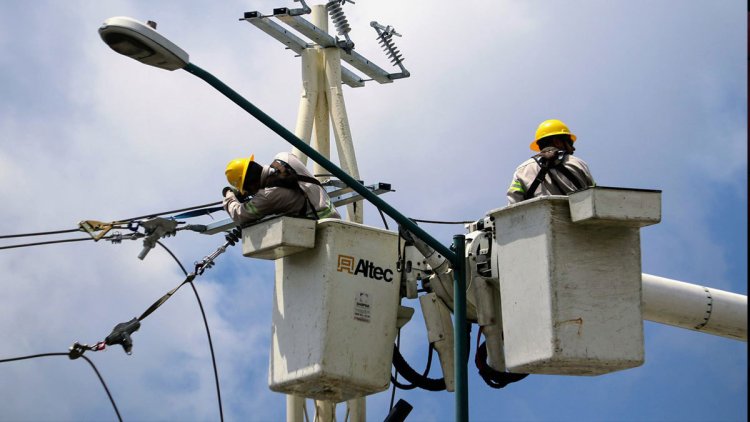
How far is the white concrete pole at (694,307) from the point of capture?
15992 mm

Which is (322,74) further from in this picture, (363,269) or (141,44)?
(141,44)

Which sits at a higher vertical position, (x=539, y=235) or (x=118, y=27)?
(x=118, y=27)

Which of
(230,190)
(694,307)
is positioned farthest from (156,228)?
(694,307)

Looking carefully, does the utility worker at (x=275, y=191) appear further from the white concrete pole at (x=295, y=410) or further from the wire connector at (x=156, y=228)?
the white concrete pole at (x=295, y=410)

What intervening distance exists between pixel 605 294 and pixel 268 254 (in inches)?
125

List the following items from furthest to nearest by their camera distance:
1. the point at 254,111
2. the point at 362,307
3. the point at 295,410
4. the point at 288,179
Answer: the point at 295,410 < the point at 288,179 < the point at 362,307 < the point at 254,111

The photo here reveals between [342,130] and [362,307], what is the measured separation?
6.08 metres

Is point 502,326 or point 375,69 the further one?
point 375,69

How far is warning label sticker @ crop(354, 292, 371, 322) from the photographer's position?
1463 centimetres

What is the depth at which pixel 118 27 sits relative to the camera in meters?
12.8

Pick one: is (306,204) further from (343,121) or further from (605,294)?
(343,121)

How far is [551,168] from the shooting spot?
1406 centimetres

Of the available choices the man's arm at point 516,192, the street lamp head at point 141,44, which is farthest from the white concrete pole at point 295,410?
the street lamp head at point 141,44

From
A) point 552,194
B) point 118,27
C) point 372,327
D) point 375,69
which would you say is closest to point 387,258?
point 372,327
